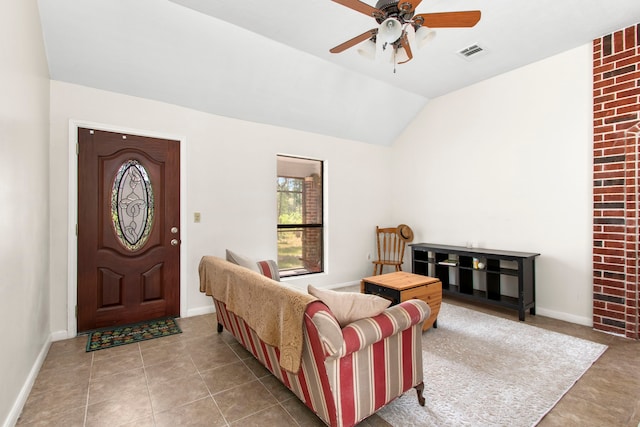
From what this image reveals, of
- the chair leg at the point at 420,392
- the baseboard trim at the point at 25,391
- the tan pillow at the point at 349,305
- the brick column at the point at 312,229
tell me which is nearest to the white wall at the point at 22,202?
the baseboard trim at the point at 25,391

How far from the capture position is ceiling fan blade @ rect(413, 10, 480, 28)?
1.94 metres

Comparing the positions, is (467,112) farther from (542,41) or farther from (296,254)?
(296,254)

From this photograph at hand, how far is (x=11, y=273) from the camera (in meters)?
1.75

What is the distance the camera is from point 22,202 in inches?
79.0

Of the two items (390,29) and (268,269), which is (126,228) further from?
(390,29)

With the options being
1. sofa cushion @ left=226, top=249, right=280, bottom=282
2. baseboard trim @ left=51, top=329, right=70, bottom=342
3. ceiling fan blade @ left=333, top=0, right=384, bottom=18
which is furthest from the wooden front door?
ceiling fan blade @ left=333, top=0, right=384, bottom=18

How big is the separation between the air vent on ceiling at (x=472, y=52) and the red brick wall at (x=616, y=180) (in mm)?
1155

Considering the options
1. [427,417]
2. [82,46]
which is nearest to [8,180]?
[82,46]

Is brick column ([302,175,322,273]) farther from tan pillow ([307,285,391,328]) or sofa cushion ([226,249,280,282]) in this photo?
tan pillow ([307,285,391,328])

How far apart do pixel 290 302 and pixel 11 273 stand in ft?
5.46

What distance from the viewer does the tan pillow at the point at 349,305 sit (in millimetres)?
1654

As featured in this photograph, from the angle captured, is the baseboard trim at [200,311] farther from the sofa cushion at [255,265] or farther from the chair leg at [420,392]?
the chair leg at [420,392]

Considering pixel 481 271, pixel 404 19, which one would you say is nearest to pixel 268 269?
pixel 404 19

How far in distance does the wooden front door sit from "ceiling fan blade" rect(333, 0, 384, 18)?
2.57m
